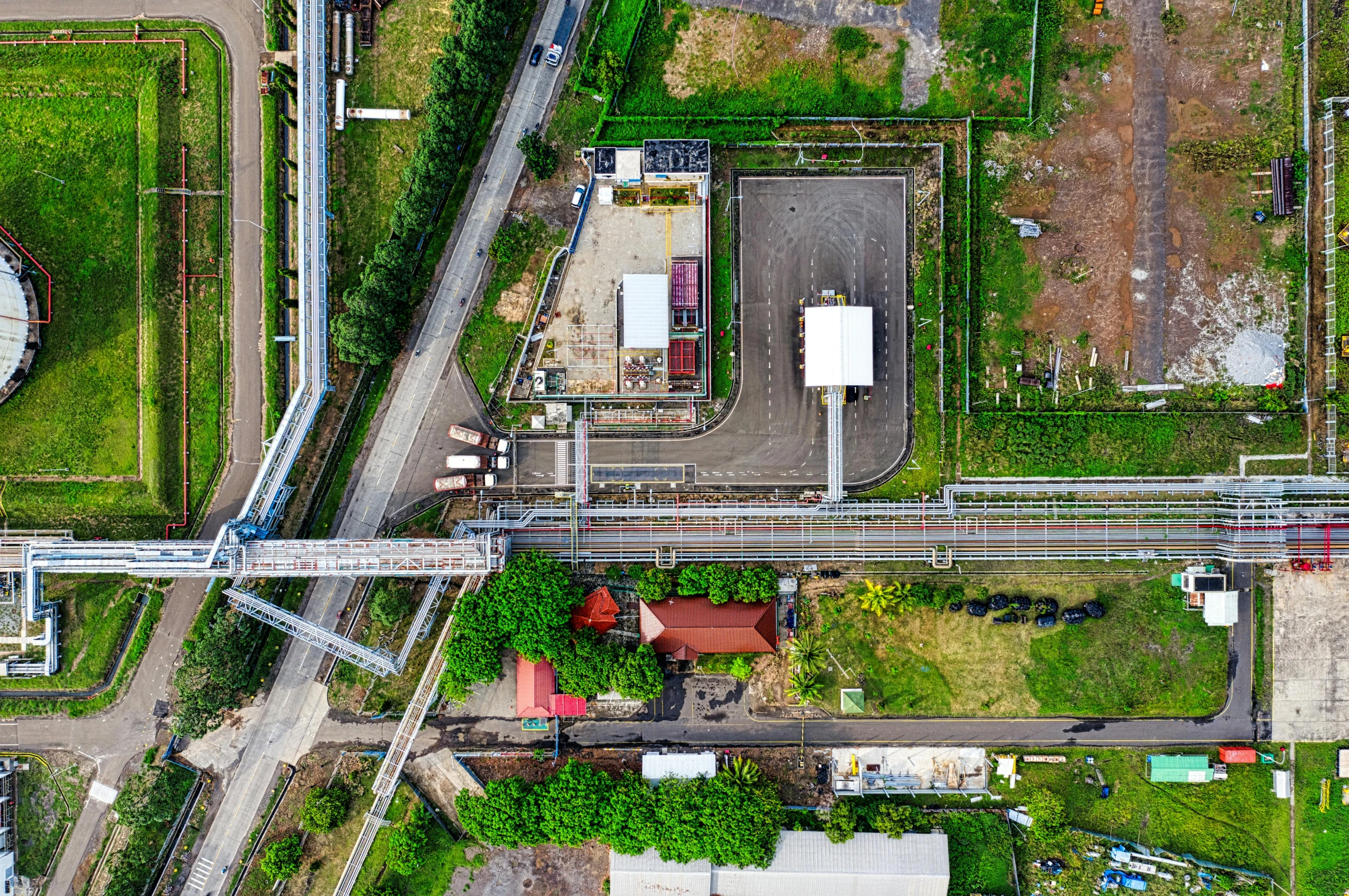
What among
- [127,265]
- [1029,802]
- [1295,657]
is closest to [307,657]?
[127,265]

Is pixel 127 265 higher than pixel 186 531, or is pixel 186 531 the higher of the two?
pixel 127 265

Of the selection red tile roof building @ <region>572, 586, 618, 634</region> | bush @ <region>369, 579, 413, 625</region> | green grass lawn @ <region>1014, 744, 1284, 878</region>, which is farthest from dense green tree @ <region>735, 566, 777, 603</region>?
bush @ <region>369, 579, 413, 625</region>

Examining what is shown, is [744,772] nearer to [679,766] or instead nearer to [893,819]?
[679,766]

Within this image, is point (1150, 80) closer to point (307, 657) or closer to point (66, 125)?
point (307, 657)

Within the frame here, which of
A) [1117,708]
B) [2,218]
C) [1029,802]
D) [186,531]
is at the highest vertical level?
[2,218]

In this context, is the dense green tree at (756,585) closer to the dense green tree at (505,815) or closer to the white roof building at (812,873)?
the white roof building at (812,873)

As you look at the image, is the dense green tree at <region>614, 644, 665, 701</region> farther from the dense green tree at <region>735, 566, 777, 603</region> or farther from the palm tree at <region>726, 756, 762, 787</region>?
the palm tree at <region>726, 756, 762, 787</region>
